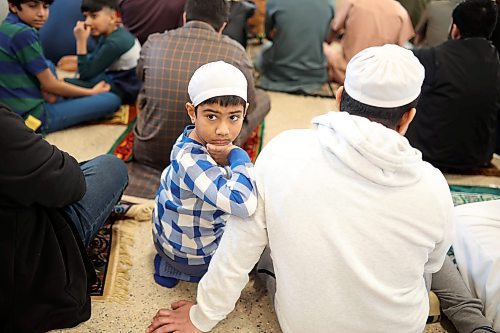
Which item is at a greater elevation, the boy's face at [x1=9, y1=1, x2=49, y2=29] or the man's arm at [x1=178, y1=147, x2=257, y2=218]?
the boy's face at [x1=9, y1=1, x2=49, y2=29]

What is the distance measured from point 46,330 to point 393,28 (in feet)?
8.75

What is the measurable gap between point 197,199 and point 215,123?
0.23m

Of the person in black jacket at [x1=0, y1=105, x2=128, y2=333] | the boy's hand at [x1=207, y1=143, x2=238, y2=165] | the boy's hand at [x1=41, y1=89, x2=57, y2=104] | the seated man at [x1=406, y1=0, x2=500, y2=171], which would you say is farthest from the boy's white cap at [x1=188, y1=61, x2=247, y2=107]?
the boy's hand at [x1=41, y1=89, x2=57, y2=104]

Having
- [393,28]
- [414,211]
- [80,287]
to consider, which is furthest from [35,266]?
[393,28]

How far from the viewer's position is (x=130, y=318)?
1541mm

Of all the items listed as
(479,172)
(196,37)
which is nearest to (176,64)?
(196,37)

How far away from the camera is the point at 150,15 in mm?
2988

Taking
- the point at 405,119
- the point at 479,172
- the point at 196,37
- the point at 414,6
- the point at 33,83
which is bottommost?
the point at 479,172

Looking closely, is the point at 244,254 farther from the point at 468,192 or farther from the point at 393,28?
the point at 393,28

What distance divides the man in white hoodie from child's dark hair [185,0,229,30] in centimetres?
95

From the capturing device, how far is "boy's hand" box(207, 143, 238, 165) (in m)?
1.42

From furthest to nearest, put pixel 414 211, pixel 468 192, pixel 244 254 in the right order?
pixel 468 192 → pixel 244 254 → pixel 414 211

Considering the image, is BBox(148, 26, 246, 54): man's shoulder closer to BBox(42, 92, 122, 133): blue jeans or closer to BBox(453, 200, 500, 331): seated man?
BBox(42, 92, 122, 133): blue jeans

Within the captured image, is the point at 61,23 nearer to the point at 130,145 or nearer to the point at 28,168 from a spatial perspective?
the point at 130,145
